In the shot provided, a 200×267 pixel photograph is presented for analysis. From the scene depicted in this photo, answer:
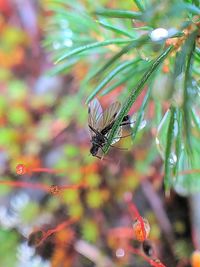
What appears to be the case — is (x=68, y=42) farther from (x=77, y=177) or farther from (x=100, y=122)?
(x=77, y=177)

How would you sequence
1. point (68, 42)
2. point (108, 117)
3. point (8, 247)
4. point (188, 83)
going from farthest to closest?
point (8, 247), point (68, 42), point (108, 117), point (188, 83)

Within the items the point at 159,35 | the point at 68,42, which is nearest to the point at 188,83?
the point at 159,35

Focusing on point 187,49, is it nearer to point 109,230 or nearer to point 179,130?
point 179,130

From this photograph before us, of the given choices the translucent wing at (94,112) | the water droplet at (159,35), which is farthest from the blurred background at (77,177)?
the water droplet at (159,35)

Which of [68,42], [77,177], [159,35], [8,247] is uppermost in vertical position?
[68,42]

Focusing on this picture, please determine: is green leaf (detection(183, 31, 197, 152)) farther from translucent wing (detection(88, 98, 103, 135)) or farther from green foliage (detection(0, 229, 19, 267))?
green foliage (detection(0, 229, 19, 267))

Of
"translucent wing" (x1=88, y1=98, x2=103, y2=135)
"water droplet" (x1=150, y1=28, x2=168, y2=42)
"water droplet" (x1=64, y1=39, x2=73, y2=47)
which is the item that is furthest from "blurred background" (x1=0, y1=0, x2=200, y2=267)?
"water droplet" (x1=150, y1=28, x2=168, y2=42)
